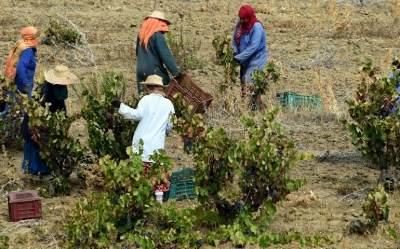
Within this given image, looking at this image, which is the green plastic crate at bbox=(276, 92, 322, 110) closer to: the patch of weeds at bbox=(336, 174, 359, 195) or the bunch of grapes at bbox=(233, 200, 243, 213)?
the patch of weeds at bbox=(336, 174, 359, 195)

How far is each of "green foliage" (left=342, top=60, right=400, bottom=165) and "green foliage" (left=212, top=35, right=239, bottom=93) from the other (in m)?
3.20

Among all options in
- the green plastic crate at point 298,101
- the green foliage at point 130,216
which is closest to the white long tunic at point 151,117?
the green foliage at point 130,216

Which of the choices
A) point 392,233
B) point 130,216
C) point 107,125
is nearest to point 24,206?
point 130,216

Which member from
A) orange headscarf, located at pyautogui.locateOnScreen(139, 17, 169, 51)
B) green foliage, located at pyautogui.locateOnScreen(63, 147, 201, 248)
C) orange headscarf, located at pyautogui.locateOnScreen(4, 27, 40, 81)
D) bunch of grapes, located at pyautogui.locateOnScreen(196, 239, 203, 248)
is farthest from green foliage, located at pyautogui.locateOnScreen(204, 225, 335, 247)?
orange headscarf, located at pyautogui.locateOnScreen(4, 27, 40, 81)

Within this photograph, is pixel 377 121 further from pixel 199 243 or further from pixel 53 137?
pixel 53 137

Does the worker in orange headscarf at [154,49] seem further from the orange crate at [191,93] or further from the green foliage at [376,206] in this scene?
the green foliage at [376,206]

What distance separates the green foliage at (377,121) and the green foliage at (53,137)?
257 centimetres

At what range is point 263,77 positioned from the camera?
34.9 feet

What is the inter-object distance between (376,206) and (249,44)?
4358 mm

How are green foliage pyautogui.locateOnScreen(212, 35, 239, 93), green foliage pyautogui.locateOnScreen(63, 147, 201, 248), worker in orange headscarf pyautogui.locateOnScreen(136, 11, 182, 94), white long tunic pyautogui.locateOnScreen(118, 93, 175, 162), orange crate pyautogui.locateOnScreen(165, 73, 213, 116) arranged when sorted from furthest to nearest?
1. green foliage pyautogui.locateOnScreen(212, 35, 239, 93)
2. worker in orange headscarf pyautogui.locateOnScreen(136, 11, 182, 94)
3. orange crate pyautogui.locateOnScreen(165, 73, 213, 116)
4. white long tunic pyautogui.locateOnScreen(118, 93, 175, 162)
5. green foliage pyautogui.locateOnScreen(63, 147, 201, 248)

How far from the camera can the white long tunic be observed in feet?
24.7

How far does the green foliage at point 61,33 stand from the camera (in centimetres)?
1409

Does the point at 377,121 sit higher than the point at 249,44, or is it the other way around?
the point at 249,44

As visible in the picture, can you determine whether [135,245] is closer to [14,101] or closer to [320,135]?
[14,101]
